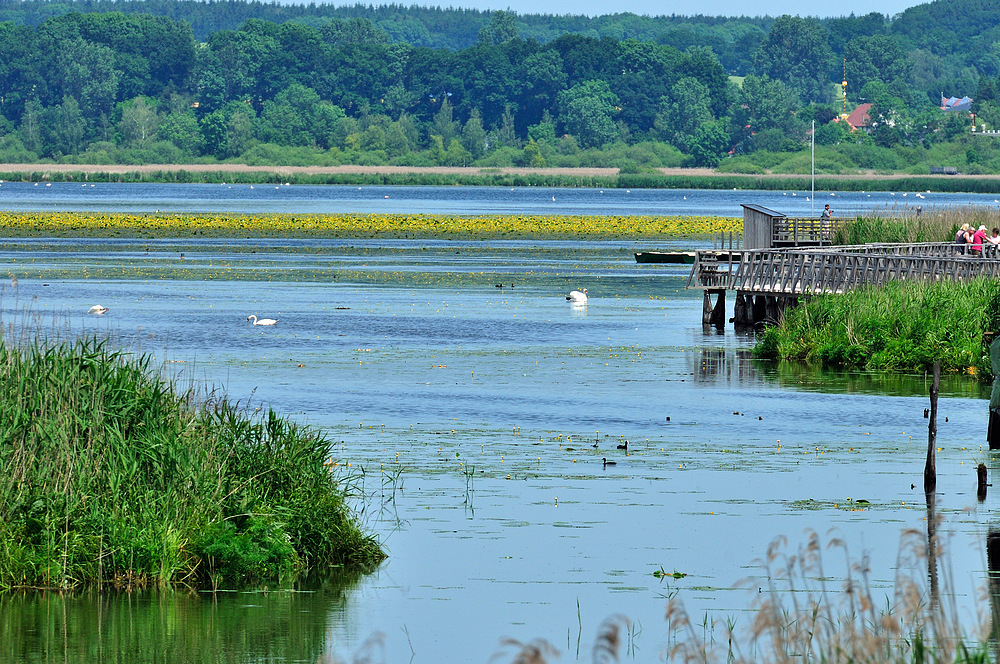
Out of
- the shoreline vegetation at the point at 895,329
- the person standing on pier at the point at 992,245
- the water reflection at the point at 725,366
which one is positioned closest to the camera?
the water reflection at the point at 725,366

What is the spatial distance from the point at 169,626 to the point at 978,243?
38444 millimetres

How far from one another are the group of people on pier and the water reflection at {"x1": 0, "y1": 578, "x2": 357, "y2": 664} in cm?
3501

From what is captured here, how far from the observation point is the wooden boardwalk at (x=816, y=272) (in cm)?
4419

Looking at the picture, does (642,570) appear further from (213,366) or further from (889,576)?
(213,366)

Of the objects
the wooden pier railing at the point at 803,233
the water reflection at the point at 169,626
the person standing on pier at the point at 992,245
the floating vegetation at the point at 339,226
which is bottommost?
the water reflection at the point at 169,626

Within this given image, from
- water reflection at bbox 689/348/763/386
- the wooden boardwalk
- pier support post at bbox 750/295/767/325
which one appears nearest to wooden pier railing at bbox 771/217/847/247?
the wooden boardwalk

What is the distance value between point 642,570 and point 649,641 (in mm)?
2816

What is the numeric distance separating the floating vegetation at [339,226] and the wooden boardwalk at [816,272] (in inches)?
2092

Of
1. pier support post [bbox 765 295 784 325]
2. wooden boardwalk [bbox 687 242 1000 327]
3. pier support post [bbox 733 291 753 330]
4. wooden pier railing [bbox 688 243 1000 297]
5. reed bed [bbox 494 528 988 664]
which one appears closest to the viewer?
reed bed [bbox 494 528 988 664]

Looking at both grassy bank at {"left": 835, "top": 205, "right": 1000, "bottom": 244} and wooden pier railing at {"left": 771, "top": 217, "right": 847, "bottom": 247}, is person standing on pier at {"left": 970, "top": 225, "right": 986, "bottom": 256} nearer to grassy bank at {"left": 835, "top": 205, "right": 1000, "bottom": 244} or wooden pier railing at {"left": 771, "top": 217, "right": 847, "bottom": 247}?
grassy bank at {"left": 835, "top": 205, "right": 1000, "bottom": 244}

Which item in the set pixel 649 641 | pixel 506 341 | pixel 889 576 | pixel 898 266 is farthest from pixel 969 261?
pixel 649 641

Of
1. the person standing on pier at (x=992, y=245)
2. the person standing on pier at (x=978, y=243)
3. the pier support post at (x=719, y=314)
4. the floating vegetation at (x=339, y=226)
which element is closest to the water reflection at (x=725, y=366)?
the pier support post at (x=719, y=314)

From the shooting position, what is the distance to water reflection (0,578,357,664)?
15445mm

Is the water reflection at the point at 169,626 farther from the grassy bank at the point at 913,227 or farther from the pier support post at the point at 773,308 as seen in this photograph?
the grassy bank at the point at 913,227
